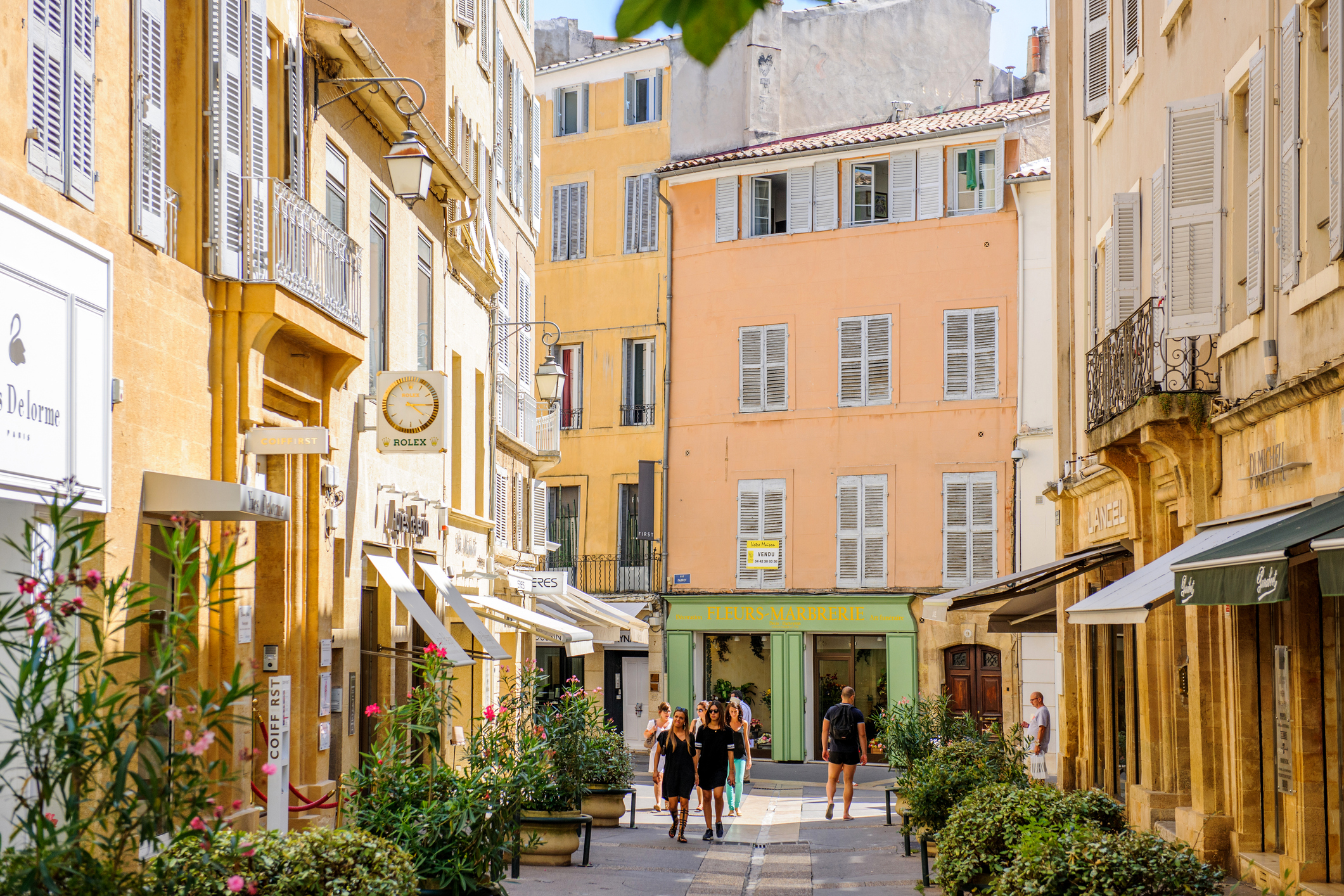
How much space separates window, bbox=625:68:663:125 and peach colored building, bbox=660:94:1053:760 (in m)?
2.37

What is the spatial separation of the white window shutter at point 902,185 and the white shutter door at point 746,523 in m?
6.05

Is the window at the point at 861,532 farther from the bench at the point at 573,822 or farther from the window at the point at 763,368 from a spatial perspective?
the bench at the point at 573,822

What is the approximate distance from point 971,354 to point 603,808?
53.4 feet

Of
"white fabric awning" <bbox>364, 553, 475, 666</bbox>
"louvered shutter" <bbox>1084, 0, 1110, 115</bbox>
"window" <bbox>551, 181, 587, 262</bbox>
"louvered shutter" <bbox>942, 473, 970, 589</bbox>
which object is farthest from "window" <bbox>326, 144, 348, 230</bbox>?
"window" <bbox>551, 181, 587, 262</bbox>

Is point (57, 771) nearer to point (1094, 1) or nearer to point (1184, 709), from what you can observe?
point (1184, 709)

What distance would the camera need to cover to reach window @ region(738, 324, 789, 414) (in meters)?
32.6

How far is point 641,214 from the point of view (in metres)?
35.2

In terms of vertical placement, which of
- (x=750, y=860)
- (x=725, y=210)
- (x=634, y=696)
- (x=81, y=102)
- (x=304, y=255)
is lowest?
(x=750, y=860)

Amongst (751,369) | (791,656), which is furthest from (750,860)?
(751,369)

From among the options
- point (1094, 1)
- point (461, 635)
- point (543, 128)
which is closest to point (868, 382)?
point (543, 128)

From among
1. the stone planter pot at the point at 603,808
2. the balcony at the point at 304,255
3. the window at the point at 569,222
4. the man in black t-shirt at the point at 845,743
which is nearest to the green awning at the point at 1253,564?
the balcony at the point at 304,255

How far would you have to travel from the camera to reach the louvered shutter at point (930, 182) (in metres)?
31.4

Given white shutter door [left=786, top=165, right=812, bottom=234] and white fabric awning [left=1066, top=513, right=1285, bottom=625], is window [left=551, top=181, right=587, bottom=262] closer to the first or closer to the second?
white shutter door [left=786, top=165, right=812, bottom=234]

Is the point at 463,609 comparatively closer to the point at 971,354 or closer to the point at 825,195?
the point at 971,354
